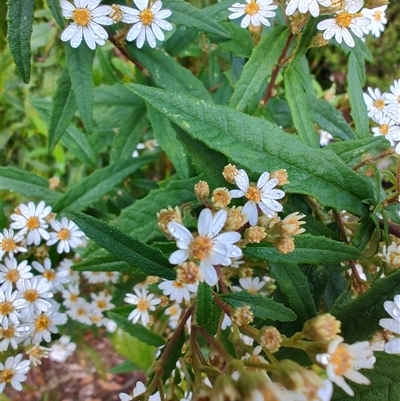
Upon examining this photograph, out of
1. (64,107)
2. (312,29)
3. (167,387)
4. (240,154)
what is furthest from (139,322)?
(312,29)

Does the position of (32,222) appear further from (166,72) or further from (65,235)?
(166,72)

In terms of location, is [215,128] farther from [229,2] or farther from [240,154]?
[229,2]

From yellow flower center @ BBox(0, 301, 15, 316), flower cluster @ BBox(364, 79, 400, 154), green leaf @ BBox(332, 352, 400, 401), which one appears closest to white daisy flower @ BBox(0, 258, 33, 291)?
yellow flower center @ BBox(0, 301, 15, 316)

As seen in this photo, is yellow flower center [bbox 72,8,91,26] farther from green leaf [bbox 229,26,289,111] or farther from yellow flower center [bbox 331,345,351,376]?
yellow flower center [bbox 331,345,351,376]

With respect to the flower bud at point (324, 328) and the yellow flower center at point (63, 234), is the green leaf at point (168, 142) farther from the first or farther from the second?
the flower bud at point (324, 328)

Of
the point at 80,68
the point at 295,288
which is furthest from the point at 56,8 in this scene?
the point at 295,288

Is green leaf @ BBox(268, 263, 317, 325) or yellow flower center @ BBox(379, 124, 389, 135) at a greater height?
yellow flower center @ BBox(379, 124, 389, 135)

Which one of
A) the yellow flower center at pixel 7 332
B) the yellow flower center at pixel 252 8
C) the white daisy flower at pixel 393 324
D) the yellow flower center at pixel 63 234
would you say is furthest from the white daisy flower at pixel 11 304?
the yellow flower center at pixel 252 8
